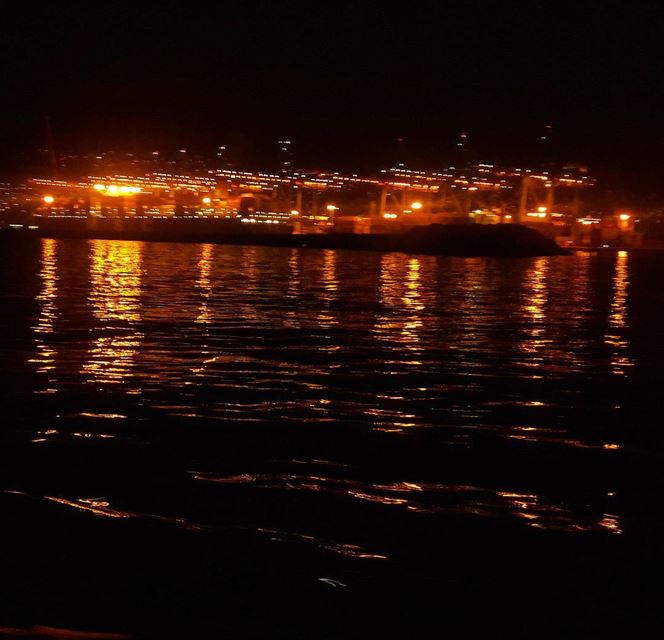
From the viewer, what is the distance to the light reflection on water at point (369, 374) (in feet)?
20.6

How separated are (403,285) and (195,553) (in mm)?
21458

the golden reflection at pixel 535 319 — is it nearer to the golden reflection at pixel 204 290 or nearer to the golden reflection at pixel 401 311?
the golden reflection at pixel 401 311

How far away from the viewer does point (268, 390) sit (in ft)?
31.0

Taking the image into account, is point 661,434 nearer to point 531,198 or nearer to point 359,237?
point 359,237

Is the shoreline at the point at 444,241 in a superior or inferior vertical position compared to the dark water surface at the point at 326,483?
inferior

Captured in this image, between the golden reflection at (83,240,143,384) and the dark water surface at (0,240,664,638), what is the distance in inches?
3.5

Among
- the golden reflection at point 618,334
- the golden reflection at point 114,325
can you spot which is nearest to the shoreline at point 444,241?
the golden reflection at point 618,334

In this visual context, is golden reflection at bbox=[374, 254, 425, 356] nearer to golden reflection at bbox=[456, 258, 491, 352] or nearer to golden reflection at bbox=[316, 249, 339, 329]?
golden reflection at bbox=[456, 258, 491, 352]

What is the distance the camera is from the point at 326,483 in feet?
20.3

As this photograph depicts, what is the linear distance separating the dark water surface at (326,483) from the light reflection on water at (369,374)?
41mm

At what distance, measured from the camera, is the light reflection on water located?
247 inches

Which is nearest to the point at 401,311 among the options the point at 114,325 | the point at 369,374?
the point at 114,325

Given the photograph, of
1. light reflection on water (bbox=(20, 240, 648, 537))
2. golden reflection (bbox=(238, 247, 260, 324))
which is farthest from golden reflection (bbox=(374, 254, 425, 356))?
golden reflection (bbox=(238, 247, 260, 324))

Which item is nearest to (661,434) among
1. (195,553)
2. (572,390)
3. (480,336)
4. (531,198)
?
(572,390)
